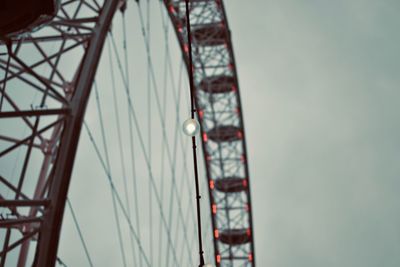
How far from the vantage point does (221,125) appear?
30.2m

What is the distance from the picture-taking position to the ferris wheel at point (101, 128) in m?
10.4

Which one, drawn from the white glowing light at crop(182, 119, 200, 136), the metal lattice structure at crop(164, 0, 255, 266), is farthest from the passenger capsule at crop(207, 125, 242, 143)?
the white glowing light at crop(182, 119, 200, 136)

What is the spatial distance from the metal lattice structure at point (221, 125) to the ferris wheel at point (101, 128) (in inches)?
2.2

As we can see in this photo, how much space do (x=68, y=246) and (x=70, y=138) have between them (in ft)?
204

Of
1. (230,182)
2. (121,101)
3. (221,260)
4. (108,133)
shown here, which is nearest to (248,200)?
(230,182)

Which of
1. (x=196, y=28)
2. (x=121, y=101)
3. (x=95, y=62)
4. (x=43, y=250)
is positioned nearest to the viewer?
(x=43, y=250)

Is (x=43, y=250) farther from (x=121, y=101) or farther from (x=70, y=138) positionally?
(x=121, y=101)

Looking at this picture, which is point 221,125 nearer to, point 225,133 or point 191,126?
point 225,133

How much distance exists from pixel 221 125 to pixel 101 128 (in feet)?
42.0

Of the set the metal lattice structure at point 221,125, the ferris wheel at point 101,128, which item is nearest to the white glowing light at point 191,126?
the ferris wheel at point 101,128

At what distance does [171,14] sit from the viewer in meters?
26.0

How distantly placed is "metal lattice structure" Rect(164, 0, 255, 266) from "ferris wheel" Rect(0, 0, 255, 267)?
0.06 metres

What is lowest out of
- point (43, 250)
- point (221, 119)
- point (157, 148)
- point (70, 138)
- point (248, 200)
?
point (43, 250)

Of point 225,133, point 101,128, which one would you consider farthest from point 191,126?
point 225,133
